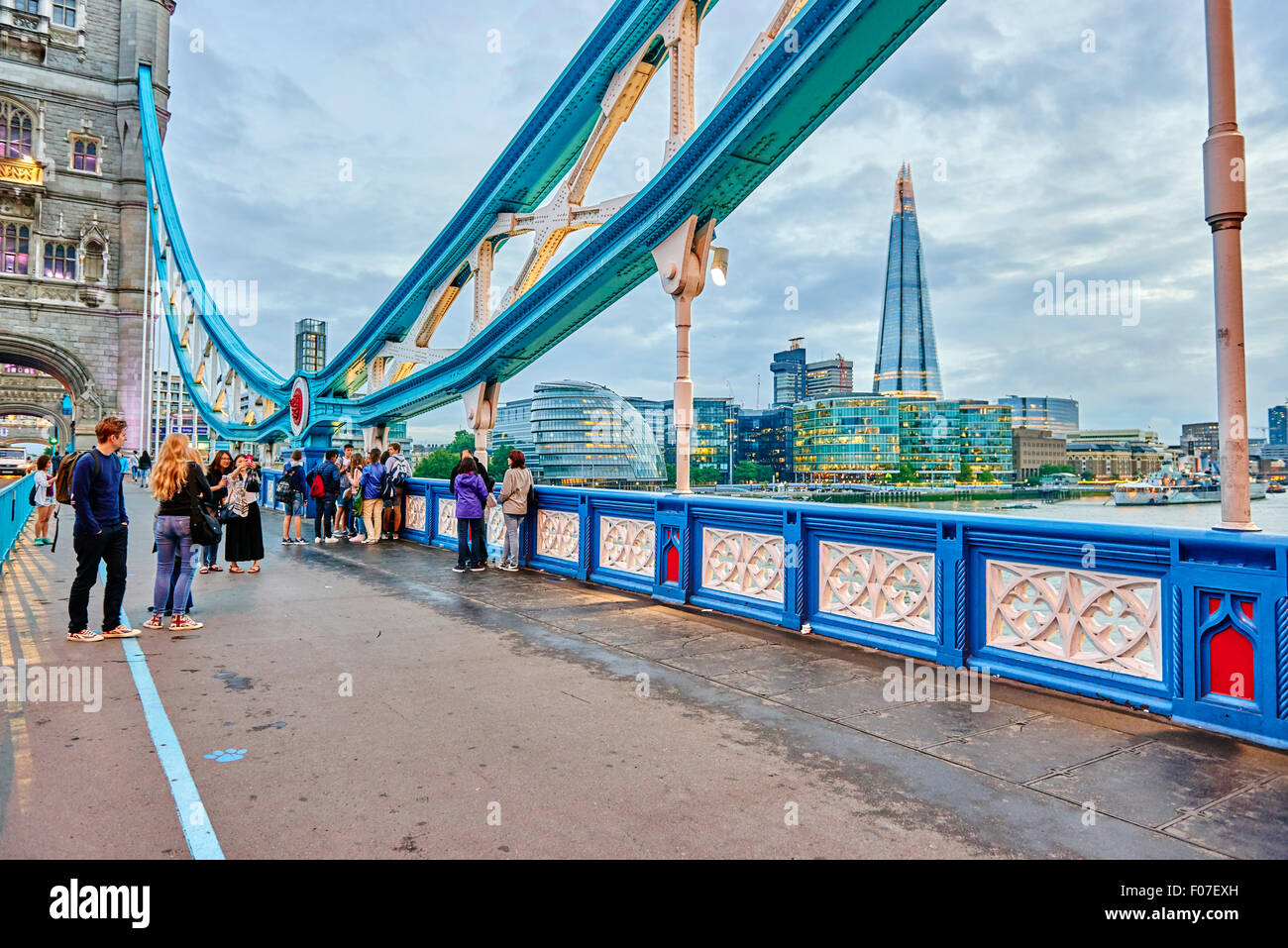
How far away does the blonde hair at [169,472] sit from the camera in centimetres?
666

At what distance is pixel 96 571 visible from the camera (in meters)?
6.33

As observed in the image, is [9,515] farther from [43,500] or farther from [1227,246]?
[1227,246]

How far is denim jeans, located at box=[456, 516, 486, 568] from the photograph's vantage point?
1077cm

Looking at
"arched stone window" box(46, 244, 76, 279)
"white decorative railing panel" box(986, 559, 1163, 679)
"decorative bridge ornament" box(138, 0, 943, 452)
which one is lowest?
"white decorative railing panel" box(986, 559, 1163, 679)

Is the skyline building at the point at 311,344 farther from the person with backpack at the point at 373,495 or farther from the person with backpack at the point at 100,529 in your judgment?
the person with backpack at the point at 100,529

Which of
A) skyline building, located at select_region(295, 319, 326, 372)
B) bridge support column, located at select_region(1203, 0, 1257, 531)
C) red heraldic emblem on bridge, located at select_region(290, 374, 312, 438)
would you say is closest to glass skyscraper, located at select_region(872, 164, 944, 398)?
skyline building, located at select_region(295, 319, 326, 372)

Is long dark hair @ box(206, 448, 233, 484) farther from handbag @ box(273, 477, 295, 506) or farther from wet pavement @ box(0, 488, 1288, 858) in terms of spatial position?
wet pavement @ box(0, 488, 1288, 858)

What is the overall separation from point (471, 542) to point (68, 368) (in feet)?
145

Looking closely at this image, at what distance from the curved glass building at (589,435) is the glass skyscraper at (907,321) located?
255 ft

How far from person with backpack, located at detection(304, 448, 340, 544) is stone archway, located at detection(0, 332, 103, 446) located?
35217mm

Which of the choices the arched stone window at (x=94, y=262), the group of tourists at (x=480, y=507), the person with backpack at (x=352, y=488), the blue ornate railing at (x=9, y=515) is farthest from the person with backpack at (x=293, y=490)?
the arched stone window at (x=94, y=262)

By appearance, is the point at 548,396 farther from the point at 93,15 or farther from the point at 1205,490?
the point at 1205,490

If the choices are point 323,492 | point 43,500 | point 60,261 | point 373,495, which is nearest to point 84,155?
point 60,261
